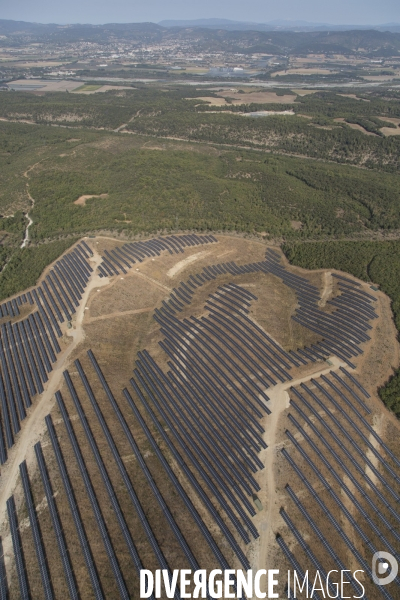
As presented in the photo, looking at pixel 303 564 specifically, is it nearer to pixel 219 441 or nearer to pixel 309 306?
pixel 219 441

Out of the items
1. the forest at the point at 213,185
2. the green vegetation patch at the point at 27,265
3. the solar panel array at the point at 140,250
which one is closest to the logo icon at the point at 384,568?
the forest at the point at 213,185

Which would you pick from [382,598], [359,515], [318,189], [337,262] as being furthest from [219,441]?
[318,189]

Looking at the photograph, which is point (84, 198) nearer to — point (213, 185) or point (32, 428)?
point (213, 185)

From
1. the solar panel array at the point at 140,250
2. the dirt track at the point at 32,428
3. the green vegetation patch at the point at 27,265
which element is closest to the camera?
the dirt track at the point at 32,428

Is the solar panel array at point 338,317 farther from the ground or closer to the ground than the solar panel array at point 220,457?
farther from the ground

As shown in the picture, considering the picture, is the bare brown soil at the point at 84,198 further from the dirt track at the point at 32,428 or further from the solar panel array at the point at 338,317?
the solar panel array at the point at 338,317

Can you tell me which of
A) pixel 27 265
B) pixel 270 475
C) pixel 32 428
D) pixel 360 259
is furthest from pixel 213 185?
pixel 270 475
